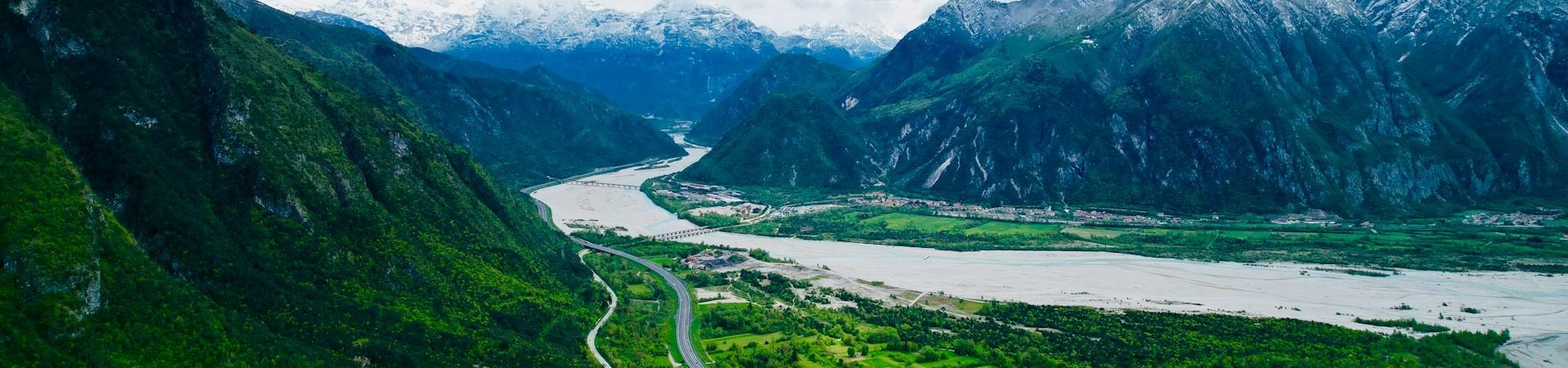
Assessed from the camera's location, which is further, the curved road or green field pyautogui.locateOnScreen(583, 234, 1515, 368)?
the curved road

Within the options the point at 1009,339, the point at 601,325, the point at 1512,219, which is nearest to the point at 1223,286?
the point at 1009,339

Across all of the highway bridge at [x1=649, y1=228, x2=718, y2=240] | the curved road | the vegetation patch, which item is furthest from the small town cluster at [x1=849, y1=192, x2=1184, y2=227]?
the curved road

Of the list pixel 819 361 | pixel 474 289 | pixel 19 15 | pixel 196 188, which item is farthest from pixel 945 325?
pixel 19 15

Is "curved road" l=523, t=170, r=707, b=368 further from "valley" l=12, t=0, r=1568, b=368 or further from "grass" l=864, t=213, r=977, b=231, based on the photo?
"grass" l=864, t=213, r=977, b=231

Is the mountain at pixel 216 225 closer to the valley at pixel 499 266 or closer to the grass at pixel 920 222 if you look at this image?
the valley at pixel 499 266

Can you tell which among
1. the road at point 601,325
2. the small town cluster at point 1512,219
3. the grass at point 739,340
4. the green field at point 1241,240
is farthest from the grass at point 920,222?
the small town cluster at point 1512,219

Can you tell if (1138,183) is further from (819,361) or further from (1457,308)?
(819,361)
